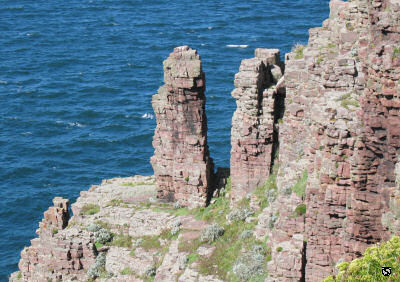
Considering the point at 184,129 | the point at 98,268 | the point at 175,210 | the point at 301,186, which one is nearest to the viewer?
the point at 301,186

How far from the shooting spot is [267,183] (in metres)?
82.4

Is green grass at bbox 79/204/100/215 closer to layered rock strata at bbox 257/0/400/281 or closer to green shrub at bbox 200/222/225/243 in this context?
green shrub at bbox 200/222/225/243

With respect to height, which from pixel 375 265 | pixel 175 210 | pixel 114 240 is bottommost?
pixel 114 240

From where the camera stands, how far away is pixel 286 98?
3059 inches

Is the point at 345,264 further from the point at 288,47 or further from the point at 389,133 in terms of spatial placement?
the point at 288,47

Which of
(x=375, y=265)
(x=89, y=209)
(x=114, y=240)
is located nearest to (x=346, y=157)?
(x=375, y=265)

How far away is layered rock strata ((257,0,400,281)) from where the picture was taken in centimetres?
4647

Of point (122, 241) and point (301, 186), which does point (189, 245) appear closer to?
point (122, 241)

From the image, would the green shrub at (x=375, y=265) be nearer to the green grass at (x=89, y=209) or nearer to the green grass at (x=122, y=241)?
the green grass at (x=122, y=241)

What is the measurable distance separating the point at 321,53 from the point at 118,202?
34508 mm

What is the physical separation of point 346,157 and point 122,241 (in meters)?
41.3

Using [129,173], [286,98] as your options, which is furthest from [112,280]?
[129,173]

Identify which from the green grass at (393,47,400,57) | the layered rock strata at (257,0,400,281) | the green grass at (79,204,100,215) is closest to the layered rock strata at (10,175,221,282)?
the green grass at (79,204,100,215)

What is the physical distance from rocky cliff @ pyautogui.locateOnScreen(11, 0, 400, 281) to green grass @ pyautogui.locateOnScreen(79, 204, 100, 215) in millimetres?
159
